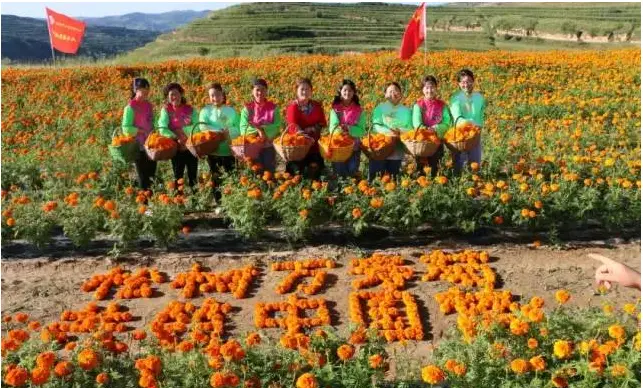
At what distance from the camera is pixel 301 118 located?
Result: 5.93 metres

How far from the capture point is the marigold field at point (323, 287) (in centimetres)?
291

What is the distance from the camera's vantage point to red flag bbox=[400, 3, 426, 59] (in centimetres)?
1103

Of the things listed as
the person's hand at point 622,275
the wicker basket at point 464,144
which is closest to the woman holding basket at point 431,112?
the wicker basket at point 464,144

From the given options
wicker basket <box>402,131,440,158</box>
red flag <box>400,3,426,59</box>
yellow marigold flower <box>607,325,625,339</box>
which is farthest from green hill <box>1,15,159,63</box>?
yellow marigold flower <box>607,325,625,339</box>

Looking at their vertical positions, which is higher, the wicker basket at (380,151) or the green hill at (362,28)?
the green hill at (362,28)

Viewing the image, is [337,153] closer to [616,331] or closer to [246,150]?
[246,150]

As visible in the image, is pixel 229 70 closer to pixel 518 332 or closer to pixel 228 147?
pixel 228 147

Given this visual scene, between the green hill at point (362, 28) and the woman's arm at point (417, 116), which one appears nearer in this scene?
the woman's arm at point (417, 116)

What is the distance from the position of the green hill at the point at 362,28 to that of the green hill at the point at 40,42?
5562 millimetres

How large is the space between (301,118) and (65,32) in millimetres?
9218

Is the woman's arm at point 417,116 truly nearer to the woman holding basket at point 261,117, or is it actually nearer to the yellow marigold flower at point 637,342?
the woman holding basket at point 261,117

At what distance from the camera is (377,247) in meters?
5.57

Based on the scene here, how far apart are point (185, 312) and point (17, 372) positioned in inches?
67.0

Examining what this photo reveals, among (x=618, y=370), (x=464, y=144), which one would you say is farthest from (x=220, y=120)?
(x=618, y=370)
